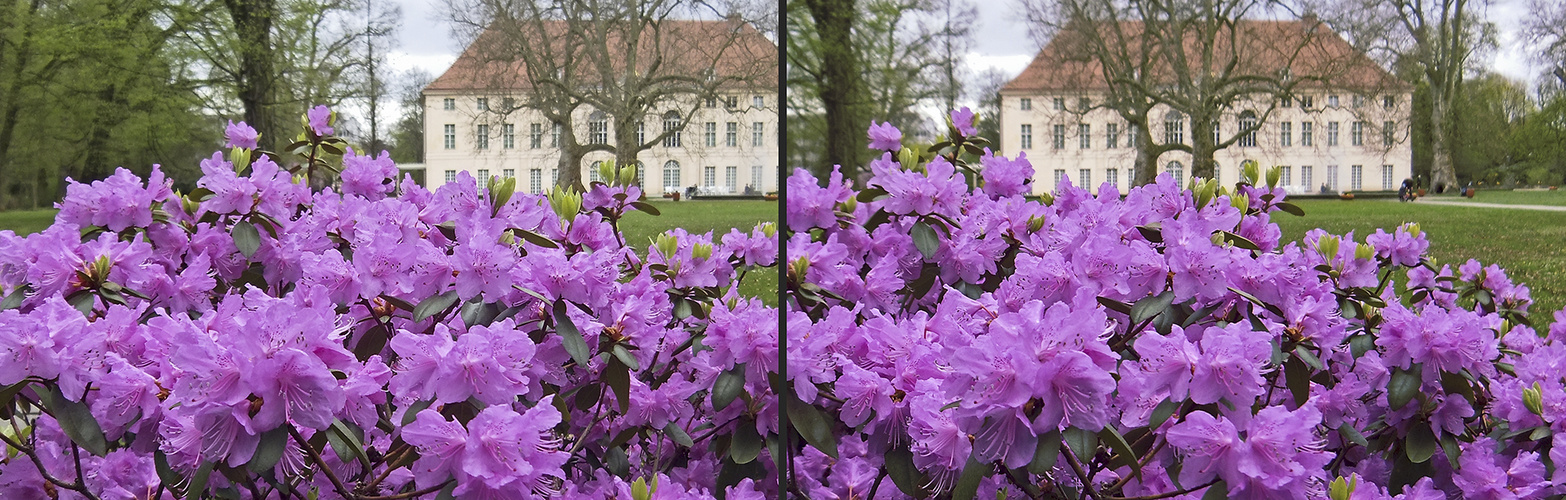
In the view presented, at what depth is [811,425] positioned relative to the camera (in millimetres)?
1135

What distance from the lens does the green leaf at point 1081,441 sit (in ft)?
2.89

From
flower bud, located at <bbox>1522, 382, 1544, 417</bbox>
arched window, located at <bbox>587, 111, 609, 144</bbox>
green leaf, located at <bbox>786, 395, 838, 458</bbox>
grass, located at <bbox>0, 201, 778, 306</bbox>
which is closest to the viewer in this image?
green leaf, located at <bbox>786, 395, 838, 458</bbox>

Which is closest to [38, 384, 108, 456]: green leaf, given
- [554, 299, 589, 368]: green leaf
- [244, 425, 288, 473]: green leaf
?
[244, 425, 288, 473]: green leaf

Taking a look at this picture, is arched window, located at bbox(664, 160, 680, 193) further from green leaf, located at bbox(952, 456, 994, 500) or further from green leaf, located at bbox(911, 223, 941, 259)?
green leaf, located at bbox(952, 456, 994, 500)

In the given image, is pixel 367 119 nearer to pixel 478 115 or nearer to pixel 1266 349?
pixel 478 115

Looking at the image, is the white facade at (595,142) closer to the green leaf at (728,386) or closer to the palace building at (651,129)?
the palace building at (651,129)

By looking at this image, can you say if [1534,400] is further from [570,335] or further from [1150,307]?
[570,335]

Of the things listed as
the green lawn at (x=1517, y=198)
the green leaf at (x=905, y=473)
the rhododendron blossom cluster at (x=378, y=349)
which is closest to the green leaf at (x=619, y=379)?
the rhododendron blossom cluster at (x=378, y=349)

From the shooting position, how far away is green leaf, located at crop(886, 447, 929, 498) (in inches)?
43.8

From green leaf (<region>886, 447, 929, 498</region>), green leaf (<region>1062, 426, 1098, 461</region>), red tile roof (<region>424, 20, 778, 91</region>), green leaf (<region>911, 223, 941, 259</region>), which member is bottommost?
green leaf (<region>886, 447, 929, 498</region>)

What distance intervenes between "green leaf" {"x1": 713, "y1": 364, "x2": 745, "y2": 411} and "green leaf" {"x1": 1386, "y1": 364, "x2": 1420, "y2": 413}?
916 millimetres

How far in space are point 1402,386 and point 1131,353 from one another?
0.40m

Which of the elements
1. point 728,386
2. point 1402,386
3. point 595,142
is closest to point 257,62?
point 595,142

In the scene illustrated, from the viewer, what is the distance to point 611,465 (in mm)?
1271
